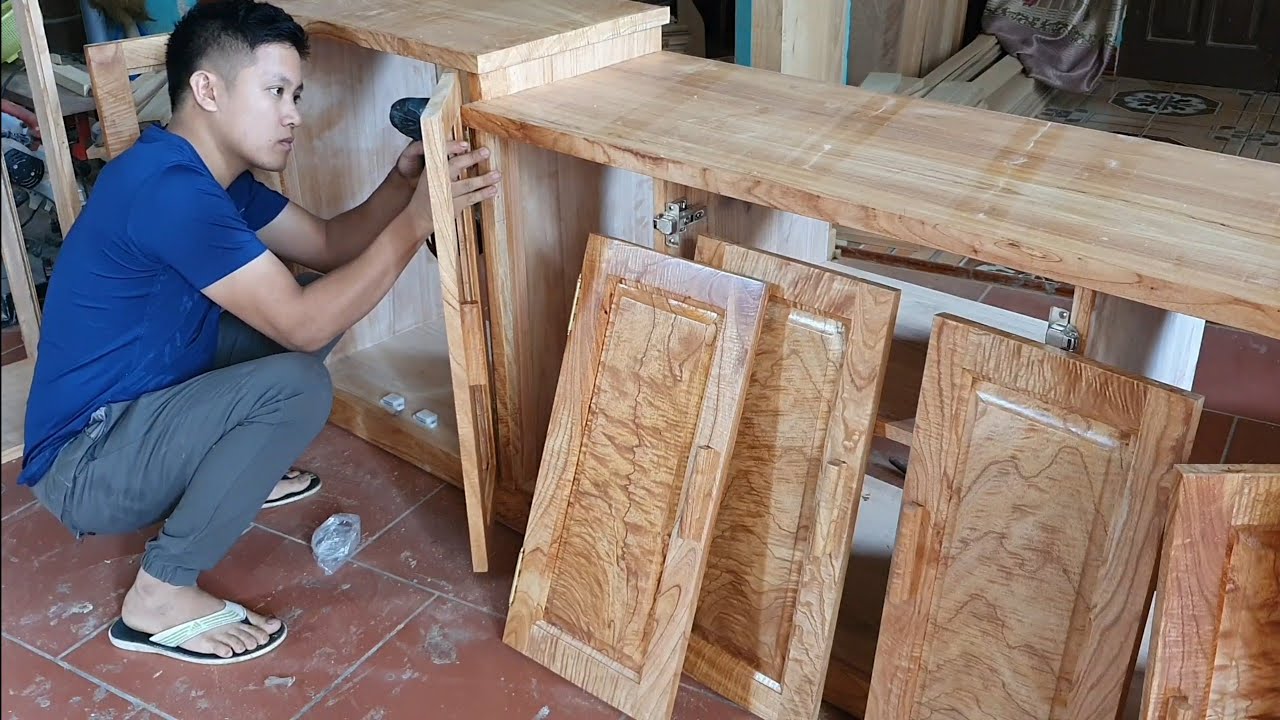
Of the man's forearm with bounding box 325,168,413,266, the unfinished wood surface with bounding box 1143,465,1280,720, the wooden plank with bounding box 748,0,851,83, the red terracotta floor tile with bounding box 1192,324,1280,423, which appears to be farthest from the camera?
the wooden plank with bounding box 748,0,851,83

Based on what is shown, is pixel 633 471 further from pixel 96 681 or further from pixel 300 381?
pixel 96 681

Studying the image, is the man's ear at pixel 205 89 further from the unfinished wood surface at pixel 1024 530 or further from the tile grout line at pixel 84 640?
the unfinished wood surface at pixel 1024 530

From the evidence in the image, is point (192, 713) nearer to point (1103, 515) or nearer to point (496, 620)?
point (496, 620)

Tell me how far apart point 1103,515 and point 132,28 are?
125 inches

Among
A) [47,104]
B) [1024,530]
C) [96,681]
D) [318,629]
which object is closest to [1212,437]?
[1024,530]

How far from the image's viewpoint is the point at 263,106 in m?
1.84

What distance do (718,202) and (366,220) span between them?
0.77 metres

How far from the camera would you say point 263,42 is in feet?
5.95

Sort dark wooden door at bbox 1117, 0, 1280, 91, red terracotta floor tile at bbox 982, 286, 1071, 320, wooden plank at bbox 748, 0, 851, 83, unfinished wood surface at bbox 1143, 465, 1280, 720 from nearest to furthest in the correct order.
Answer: unfinished wood surface at bbox 1143, 465, 1280, 720 → wooden plank at bbox 748, 0, 851, 83 → red terracotta floor tile at bbox 982, 286, 1071, 320 → dark wooden door at bbox 1117, 0, 1280, 91

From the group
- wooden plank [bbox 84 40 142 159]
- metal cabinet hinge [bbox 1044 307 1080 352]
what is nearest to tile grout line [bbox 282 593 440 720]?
wooden plank [bbox 84 40 142 159]

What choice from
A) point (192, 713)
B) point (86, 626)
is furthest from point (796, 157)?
point (86, 626)

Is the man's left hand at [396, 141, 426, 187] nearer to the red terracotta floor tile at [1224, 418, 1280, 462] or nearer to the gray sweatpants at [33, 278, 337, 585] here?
the gray sweatpants at [33, 278, 337, 585]

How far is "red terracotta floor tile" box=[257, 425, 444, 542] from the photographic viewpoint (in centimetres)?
229

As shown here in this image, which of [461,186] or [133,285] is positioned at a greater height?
[461,186]
